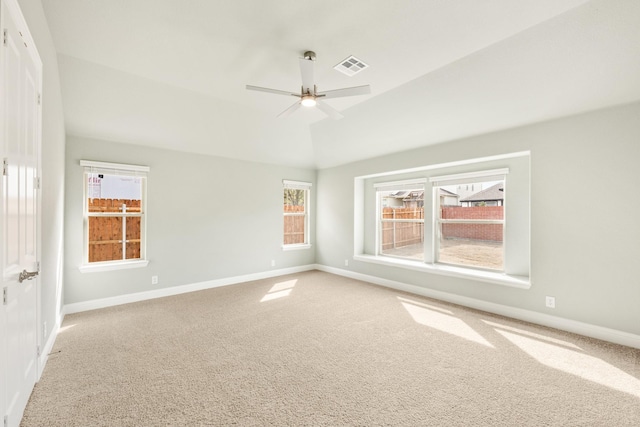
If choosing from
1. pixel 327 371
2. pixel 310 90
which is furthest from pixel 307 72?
pixel 327 371

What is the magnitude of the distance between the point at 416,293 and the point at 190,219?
13.3ft

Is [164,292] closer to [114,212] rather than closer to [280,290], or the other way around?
[114,212]

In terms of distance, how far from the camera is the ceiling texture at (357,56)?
2242mm

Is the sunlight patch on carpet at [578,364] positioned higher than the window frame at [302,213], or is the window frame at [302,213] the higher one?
the window frame at [302,213]

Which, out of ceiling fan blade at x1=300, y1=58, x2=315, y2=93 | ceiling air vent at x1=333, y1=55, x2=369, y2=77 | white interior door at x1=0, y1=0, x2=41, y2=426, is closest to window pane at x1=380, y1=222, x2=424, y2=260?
ceiling air vent at x1=333, y1=55, x2=369, y2=77

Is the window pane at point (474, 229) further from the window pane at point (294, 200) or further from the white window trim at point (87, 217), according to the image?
the white window trim at point (87, 217)

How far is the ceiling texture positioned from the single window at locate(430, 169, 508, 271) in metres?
0.77

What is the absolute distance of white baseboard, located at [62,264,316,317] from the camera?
12.6ft

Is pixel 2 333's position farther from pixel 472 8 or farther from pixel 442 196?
pixel 442 196

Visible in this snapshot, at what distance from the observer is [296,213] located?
646 cm

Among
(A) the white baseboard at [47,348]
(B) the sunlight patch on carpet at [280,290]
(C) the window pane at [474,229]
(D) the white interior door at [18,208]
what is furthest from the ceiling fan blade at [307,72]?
(A) the white baseboard at [47,348]

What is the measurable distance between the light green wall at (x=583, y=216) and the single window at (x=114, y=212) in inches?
201

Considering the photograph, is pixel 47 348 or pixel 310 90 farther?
pixel 310 90

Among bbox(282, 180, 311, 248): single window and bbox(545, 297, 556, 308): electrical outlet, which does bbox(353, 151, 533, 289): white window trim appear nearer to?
bbox(545, 297, 556, 308): electrical outlet
